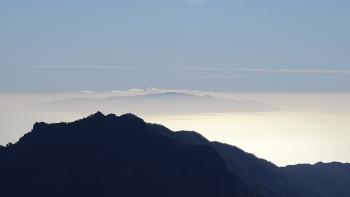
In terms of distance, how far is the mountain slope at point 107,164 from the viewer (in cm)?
11925

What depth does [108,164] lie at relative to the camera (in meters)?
125

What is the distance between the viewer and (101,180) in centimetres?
12088

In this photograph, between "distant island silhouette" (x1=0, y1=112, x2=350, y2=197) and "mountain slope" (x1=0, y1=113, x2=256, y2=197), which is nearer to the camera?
"distant island silhouette" (x1=0, y1=112, x2=350, y2=197)

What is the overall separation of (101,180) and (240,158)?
8288 centimetres

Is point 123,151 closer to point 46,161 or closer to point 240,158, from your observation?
point 46,161

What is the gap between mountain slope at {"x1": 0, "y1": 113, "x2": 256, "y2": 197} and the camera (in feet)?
391

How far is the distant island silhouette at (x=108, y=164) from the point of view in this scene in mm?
119125

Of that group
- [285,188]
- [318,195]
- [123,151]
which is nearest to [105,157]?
[123,151]

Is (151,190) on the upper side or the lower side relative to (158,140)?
lower

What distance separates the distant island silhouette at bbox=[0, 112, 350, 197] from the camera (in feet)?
391

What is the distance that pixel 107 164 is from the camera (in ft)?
411

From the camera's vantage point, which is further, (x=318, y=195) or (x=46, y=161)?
(x=318, y=195)

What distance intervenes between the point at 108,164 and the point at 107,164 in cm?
18

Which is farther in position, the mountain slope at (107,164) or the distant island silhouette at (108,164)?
the mountain slope at (107,164)
